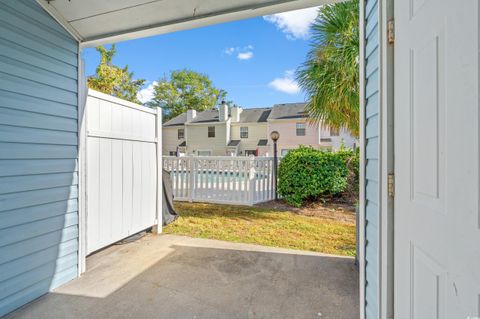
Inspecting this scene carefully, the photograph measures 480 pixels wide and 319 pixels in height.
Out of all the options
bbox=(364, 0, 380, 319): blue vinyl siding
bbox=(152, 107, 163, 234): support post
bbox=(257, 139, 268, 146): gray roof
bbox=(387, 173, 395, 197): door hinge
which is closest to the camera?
bbox=(387, 173, 395, 197): door hinge

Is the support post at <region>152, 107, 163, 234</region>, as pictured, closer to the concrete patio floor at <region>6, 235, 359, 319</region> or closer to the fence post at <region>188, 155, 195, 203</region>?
the concrete patio floor at <region>6, 235, 359, 319</region>

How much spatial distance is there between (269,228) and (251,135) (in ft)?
50.9

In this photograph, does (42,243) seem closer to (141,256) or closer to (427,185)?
(141,256)

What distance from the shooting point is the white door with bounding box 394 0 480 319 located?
729 millimetres

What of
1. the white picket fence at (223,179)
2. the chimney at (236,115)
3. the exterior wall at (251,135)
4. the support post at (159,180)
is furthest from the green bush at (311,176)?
the chimney at (236,115)

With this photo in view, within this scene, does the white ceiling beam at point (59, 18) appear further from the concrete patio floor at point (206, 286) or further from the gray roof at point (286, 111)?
the gray roof at point (286, 111)

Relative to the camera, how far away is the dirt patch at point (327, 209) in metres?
4.90

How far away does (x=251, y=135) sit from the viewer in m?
19.4

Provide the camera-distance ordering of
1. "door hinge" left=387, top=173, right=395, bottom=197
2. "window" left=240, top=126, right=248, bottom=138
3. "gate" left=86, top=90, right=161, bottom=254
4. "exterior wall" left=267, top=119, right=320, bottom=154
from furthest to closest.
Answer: "window" left=240, top=126, right=248, bottom=138
"exterior wall" left=267, top=119, right=320, bottom=154
"gate" left=86, top=90, right=161, bottom=254
"door hinge" left=387, top=173, right=395, bottom=197

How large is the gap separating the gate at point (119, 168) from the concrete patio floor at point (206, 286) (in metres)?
0.40

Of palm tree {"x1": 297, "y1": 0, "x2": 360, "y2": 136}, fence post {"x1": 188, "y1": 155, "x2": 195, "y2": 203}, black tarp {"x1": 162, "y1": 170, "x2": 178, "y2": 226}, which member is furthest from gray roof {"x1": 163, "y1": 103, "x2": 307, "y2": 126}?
black tarp {"x1": 162, "y1": 170, "x2": 178, "y2": 226}

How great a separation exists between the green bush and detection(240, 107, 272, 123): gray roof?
44.2 ft

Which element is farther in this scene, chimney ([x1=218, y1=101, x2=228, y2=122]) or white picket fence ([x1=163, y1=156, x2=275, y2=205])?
chimney ([x1=218, y1=101, x2=228, y2=122])

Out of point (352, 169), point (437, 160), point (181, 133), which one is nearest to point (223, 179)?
point (352, 169)
